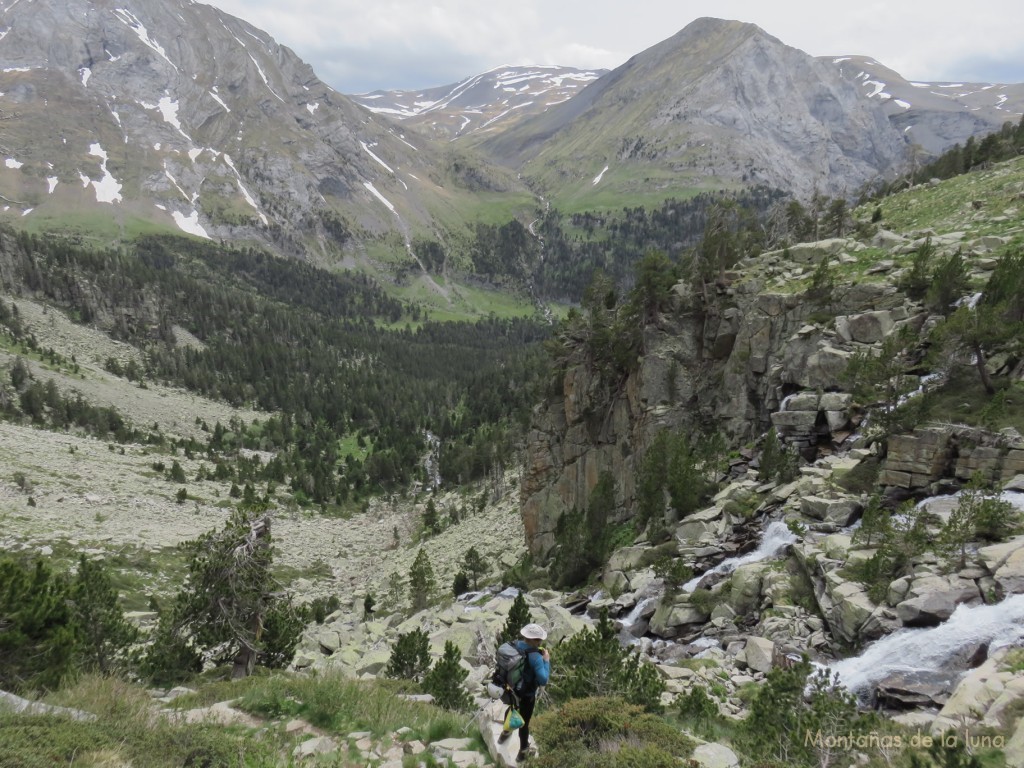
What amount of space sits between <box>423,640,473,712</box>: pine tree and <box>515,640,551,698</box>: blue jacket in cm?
661

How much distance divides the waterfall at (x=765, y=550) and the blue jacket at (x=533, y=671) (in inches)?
568

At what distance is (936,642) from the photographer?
41.9 feet

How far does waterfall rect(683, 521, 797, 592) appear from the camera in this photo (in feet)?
66.9

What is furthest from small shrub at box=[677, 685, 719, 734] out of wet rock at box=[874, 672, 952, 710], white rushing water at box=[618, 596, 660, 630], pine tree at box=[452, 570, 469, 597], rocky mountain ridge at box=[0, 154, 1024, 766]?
pine tree at box=[452, 570, 469, 597]

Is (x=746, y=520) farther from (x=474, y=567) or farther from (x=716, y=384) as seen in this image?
(x=474, y=567)

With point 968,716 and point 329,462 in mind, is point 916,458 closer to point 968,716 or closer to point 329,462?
point 968,716

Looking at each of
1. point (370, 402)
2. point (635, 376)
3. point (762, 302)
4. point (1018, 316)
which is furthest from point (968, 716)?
point (370, 402)

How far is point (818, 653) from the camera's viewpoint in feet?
49.1

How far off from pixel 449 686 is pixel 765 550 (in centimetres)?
1322

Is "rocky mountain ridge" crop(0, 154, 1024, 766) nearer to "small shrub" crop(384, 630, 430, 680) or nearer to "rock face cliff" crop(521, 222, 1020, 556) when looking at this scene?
"rock face cliff" crop(521, 222, 1020, 556)

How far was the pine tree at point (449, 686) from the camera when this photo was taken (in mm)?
14742

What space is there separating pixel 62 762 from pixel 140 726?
174 cm

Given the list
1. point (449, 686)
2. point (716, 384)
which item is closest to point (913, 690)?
point (449, 686)

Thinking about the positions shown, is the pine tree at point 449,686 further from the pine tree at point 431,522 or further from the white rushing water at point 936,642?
the pine tree at point 431,522
